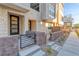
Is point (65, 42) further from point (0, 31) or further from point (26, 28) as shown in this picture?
point (0, 31)

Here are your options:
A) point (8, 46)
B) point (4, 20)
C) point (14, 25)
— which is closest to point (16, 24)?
point (14, 25)

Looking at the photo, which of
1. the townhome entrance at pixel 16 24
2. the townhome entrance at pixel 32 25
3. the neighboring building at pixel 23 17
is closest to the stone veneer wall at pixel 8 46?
the neighboring building at pixel 23 17

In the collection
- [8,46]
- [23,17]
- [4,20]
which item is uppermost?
[23,17]

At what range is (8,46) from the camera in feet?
12.1

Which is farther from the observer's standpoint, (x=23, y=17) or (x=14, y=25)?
(x=23, y=17)

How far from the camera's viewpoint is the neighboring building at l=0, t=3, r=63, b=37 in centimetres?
521

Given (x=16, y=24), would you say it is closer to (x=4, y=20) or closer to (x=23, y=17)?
(x=23, y=17)

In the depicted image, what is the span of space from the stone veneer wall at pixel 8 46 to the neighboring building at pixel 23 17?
48.6 inches

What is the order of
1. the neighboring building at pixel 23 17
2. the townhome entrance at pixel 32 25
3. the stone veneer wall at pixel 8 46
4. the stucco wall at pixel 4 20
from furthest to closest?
the townhome entrance at pixel 32 25
the neighboring building at pixel 23 17
the stucco wall at pixel 4 20
the stone veneer wall at pixel 8 46

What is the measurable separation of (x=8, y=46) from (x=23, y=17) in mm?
2986

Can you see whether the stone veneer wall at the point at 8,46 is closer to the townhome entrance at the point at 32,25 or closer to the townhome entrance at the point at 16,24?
the townhome entrance at the point at 16,24

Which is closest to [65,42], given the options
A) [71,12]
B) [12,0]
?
[71,12]

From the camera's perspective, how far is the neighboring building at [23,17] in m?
5.21

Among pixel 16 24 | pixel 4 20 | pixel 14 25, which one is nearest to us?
pixel 4 20
